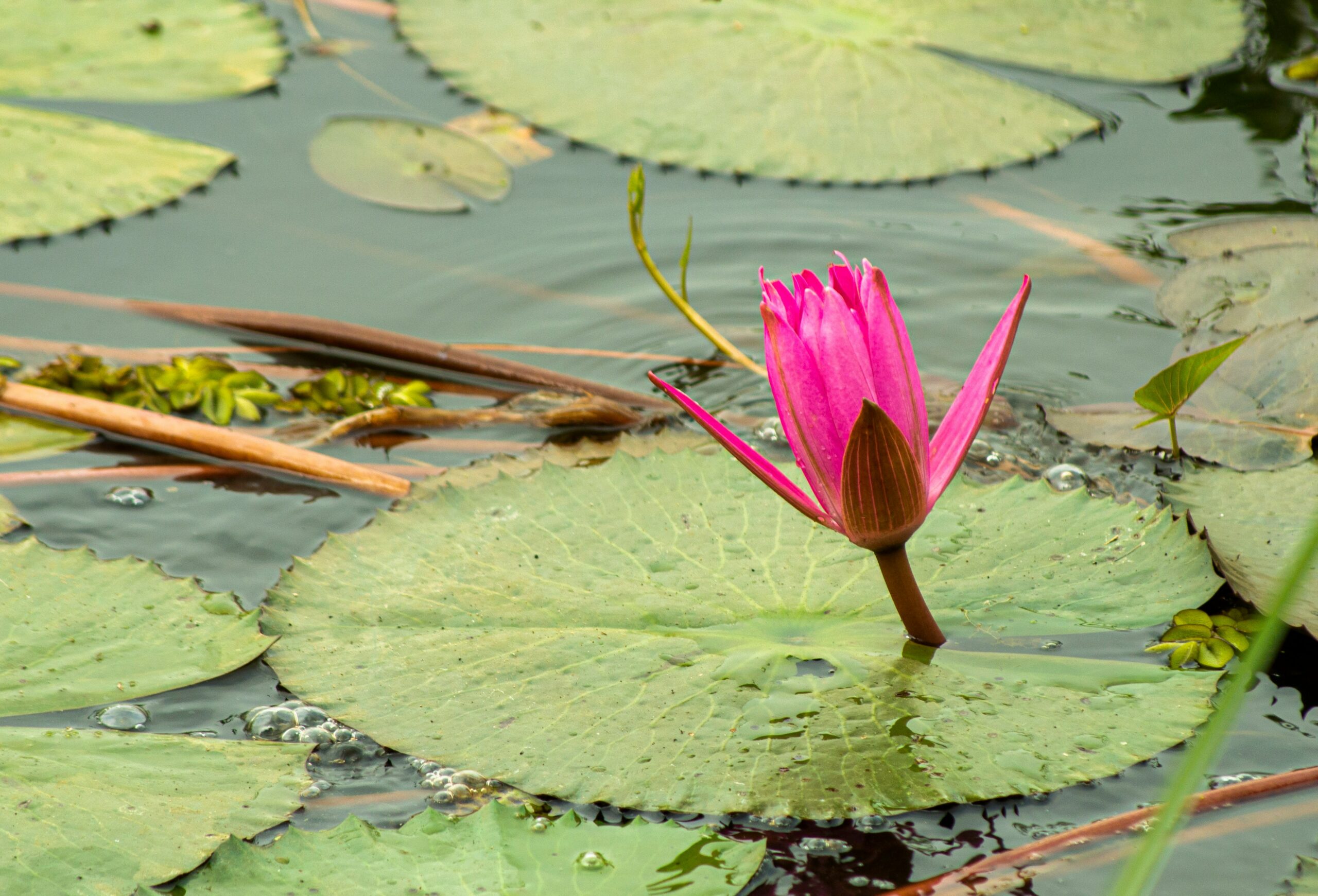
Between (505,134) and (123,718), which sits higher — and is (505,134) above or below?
above

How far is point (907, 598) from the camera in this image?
4.29ft

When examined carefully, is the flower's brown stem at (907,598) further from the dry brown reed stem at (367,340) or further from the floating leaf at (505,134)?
the floating leaf at (505,134)

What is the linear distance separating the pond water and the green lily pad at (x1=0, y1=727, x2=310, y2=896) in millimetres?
157

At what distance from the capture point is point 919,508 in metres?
1.18

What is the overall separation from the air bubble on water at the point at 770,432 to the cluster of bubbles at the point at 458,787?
37.2 inches

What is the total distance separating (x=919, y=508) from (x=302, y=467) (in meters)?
1.28

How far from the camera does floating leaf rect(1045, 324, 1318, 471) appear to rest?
1.79 m

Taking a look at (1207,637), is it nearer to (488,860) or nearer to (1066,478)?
(1066,478)

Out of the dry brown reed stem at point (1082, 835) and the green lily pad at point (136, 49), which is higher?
the green lily pad at point (136, 49)

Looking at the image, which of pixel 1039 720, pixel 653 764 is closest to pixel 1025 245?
pixel 1039 720

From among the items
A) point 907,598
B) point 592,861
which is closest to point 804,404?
point 907,598

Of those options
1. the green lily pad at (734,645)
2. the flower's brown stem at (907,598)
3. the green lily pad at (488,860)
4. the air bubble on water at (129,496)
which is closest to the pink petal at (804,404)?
the flower's brown stem at (907,598)

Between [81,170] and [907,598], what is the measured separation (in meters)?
2.48

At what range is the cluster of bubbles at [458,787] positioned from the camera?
4.48 feet
